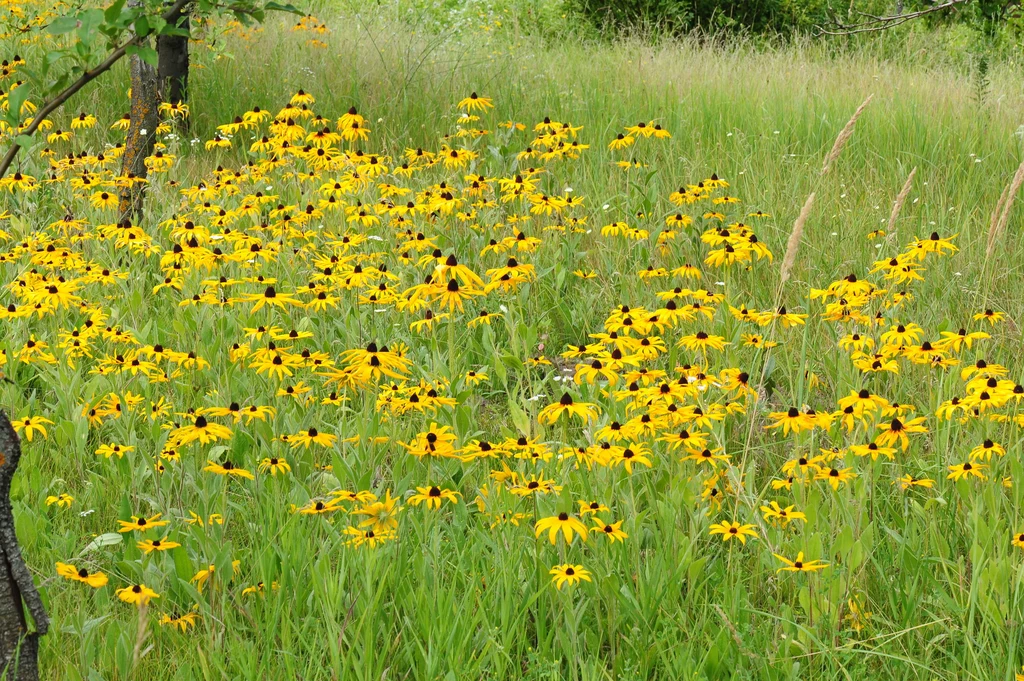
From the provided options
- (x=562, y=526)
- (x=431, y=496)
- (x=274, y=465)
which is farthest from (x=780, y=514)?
(x=274, y=465)

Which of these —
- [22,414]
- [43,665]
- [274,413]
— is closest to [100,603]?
[43,665]

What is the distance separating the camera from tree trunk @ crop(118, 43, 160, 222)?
5512 mm

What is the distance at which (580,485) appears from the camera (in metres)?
2.89

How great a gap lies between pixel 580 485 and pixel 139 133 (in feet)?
13.6

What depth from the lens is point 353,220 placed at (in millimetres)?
5043

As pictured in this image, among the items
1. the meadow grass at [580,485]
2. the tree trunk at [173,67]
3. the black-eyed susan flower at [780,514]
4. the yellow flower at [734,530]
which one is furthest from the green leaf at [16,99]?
the tree trunk at [173,67]

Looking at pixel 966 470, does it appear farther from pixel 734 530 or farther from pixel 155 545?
pixel 155 545

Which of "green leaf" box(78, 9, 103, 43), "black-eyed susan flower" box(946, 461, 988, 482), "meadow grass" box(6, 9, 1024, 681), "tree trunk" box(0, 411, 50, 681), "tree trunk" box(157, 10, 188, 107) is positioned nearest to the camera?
"green leaf" box(78, 9, 103, 43)

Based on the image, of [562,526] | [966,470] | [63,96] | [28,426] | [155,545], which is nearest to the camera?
[63,96]

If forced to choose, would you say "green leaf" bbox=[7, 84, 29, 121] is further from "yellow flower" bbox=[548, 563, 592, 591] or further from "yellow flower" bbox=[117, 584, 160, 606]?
"yellow flower" bbox=[548, 563, 592, 591]

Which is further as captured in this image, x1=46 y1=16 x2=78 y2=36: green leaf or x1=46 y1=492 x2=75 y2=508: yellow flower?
x1=46 y1=492 x2=75 y2=508: yellow flower

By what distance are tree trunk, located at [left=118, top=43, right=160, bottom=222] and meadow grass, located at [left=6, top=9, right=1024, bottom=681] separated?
150 mm

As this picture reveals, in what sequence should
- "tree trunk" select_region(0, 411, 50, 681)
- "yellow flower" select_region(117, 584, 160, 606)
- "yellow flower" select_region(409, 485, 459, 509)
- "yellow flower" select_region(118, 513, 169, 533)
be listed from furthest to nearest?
"yellow flower" select_region(409, 485, 459, 509)
"yellow flower" select_region(118, 513, 169, 533)
"yellow flower" select_region(117, 584, 160, 606)
"tree trunk" select_region(0, 411, 50, 681)

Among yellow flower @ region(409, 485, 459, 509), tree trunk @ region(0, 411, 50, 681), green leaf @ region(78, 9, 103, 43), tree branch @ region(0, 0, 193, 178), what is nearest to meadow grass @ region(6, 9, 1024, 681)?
yellow flower @ region(409, 485, 459, 509)
